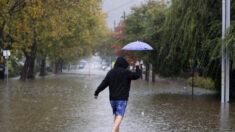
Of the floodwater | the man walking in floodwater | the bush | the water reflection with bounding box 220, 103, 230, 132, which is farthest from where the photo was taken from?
the bush

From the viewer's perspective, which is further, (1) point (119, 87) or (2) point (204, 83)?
(2) point (204, 83)

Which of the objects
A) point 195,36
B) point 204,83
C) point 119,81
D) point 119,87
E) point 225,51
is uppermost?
point 195,36

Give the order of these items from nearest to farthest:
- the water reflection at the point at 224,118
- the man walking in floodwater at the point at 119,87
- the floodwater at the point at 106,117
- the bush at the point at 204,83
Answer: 1. the man walking in floodwater at the point at 119,87
2. the floodwater at the point at 106,117
3. the water reflection at the point at 224,118
4. the bush at the point at 204,83

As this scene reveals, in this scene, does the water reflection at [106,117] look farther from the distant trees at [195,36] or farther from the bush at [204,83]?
the bush at [204,83]

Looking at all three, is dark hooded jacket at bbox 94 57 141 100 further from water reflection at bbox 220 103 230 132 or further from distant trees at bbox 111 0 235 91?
distant trees at bbox 111 0 235 91

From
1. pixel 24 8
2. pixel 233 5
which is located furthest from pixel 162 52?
pixel 24 8

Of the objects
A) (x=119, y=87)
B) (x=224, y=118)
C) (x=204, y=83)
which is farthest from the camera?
(x=204, y=83)

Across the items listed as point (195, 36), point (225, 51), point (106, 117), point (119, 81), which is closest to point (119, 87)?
point (119, 81)

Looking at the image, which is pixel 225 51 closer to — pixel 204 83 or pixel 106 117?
pixel 106 117

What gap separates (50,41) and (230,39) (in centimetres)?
2698

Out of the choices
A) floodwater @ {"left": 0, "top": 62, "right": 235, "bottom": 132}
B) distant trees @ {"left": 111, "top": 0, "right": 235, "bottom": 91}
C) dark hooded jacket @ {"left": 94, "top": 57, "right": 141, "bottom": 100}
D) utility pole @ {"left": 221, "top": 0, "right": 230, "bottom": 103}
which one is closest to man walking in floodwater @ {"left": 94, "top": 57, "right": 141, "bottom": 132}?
dark hooded jacket @ {"left": 94, "top": 57, "right": 141, "bottom": 100}

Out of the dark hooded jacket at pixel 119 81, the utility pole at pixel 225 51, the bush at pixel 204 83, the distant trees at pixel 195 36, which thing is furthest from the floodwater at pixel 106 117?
the bush at pixel 204 83

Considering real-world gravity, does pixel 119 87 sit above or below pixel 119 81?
below

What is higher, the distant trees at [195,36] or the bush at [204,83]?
the distant trees at [195,36]
